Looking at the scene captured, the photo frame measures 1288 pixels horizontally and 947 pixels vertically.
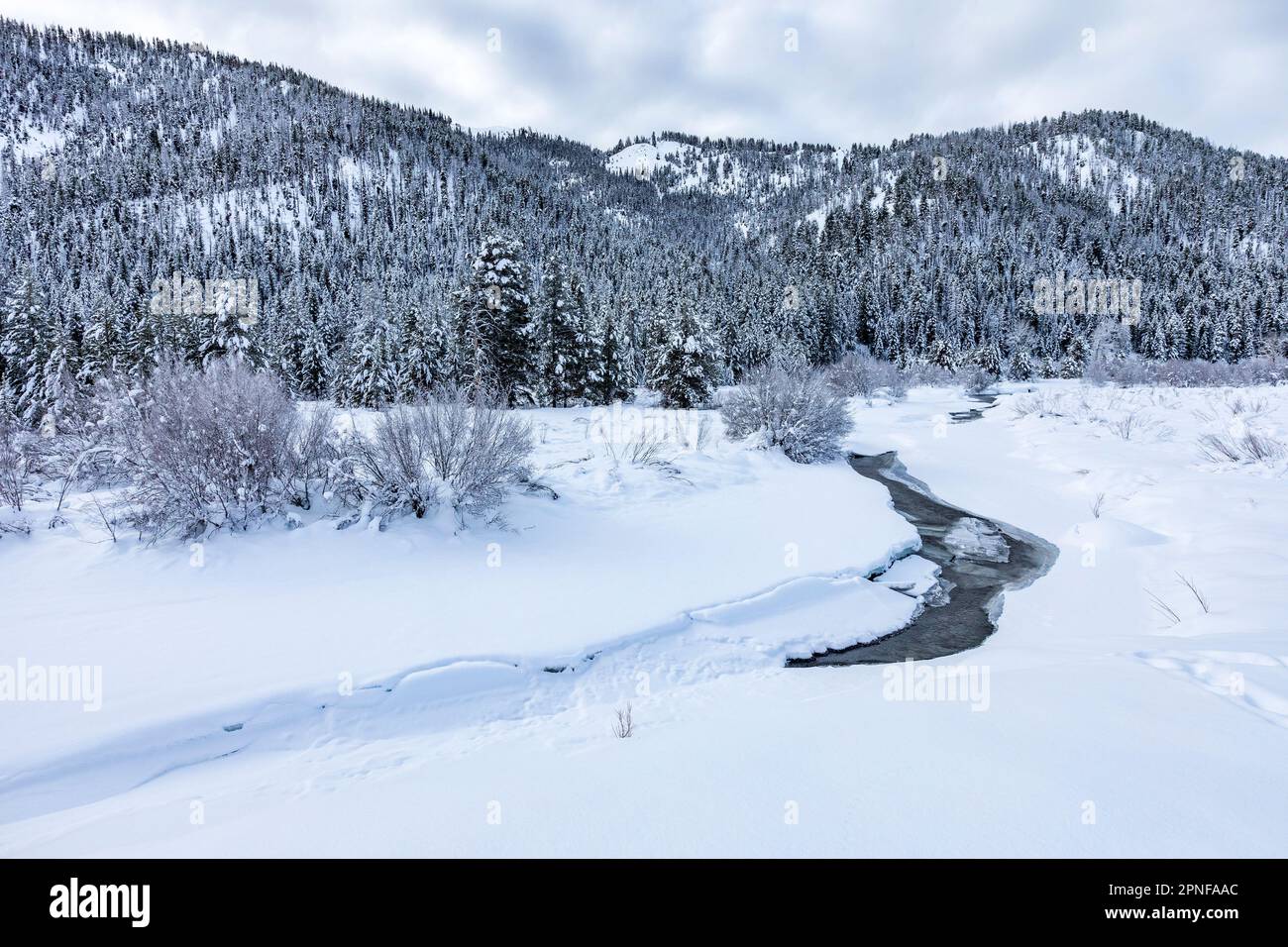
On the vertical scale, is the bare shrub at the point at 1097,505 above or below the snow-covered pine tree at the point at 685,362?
below

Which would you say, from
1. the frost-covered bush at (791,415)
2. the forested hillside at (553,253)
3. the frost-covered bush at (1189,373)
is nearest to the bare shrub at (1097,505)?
the frost-covered bush at (791,415)

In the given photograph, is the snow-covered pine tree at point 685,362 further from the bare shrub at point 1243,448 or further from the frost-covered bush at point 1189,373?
the frost-covered bush at point 1189,373

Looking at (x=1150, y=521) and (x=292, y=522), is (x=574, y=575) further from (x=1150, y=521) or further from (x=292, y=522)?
(x=1150, y=521)

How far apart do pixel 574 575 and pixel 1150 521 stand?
10.3m

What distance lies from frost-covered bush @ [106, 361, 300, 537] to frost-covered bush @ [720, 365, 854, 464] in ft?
41.7

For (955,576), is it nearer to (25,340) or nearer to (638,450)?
(638,450)

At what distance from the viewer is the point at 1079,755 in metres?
3.00

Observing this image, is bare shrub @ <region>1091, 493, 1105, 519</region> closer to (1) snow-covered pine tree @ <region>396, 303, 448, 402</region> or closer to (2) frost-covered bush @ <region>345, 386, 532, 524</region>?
(2) frost-covered bush @ <region>345, 386, 532, 524</region>

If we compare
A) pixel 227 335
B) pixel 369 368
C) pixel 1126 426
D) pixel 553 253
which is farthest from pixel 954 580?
pixel 227 335

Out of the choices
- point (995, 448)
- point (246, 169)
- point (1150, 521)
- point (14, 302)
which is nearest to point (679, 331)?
point (995, 448)

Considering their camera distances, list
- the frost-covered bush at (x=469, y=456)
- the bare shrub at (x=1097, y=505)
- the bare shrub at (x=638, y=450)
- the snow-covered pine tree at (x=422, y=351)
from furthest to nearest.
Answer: the snow-covered pine tree at (x=422, y=351) < the bare shrub at (x=638, y=450) < the bare shrub at (x=1097, y=505) < the frost-covered bush at (x=469, y=456)

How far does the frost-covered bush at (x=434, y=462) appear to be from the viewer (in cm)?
869

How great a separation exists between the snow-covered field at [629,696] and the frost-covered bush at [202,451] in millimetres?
577

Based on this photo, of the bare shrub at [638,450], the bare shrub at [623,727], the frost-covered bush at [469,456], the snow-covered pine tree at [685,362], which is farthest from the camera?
the snow-covered pine tree at [685,362]
